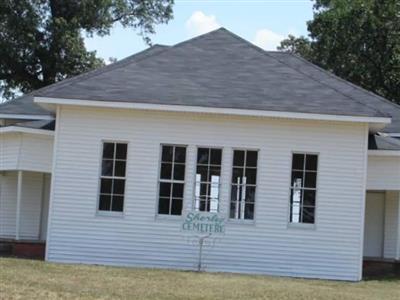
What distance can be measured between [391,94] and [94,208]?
25.8 m

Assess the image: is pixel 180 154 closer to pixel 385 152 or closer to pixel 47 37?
pixel 385 152

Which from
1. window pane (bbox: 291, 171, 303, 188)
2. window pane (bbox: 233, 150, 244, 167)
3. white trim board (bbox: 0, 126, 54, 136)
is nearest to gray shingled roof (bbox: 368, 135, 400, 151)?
window pane (bbox: 291, 171, 303, 188)

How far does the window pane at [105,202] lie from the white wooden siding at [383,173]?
6.96 m

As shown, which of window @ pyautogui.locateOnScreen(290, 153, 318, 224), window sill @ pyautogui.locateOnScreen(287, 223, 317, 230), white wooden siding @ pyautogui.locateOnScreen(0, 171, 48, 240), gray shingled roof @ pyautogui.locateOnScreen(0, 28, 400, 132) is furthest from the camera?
white wooden siding @ pyautogui.locateOnScreen(0, 171, 48, 240)

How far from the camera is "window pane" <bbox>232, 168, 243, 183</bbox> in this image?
18906mm

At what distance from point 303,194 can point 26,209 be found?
8524 mm

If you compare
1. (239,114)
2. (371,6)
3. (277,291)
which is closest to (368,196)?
(239,114)

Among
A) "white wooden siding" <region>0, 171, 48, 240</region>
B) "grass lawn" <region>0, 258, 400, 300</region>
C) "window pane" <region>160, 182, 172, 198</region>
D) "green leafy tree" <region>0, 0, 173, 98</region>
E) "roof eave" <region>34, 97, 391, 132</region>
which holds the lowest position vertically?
"grass lawn" <region>0, 258, 400, 300</region>

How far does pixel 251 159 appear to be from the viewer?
1897 centimetres

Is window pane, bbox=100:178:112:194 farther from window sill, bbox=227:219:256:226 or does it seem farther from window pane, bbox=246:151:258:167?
window pane, bbox=246:151:258:167

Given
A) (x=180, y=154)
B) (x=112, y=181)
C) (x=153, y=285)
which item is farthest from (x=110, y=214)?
(x=153, y=285)

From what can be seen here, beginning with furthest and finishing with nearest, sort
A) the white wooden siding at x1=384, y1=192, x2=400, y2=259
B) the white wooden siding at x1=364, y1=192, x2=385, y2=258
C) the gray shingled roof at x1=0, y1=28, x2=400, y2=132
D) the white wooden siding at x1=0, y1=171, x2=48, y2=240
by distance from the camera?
the white wooden siding at x1=0, y1=171, x2=48, y2=240, the white wooden siding at x1=364, y1=192, x2=385, y2=258, the white wooden siding at x1=384, y1=192, x2=400, y2=259, the gray shingled roof at x1=0, y1=28, x2=400, y2=132

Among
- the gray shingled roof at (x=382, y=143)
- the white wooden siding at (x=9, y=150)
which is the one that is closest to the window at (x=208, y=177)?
the gray shingled roof at (x=382, y=143)

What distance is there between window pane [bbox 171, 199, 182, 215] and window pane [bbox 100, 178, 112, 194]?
1.67 m
